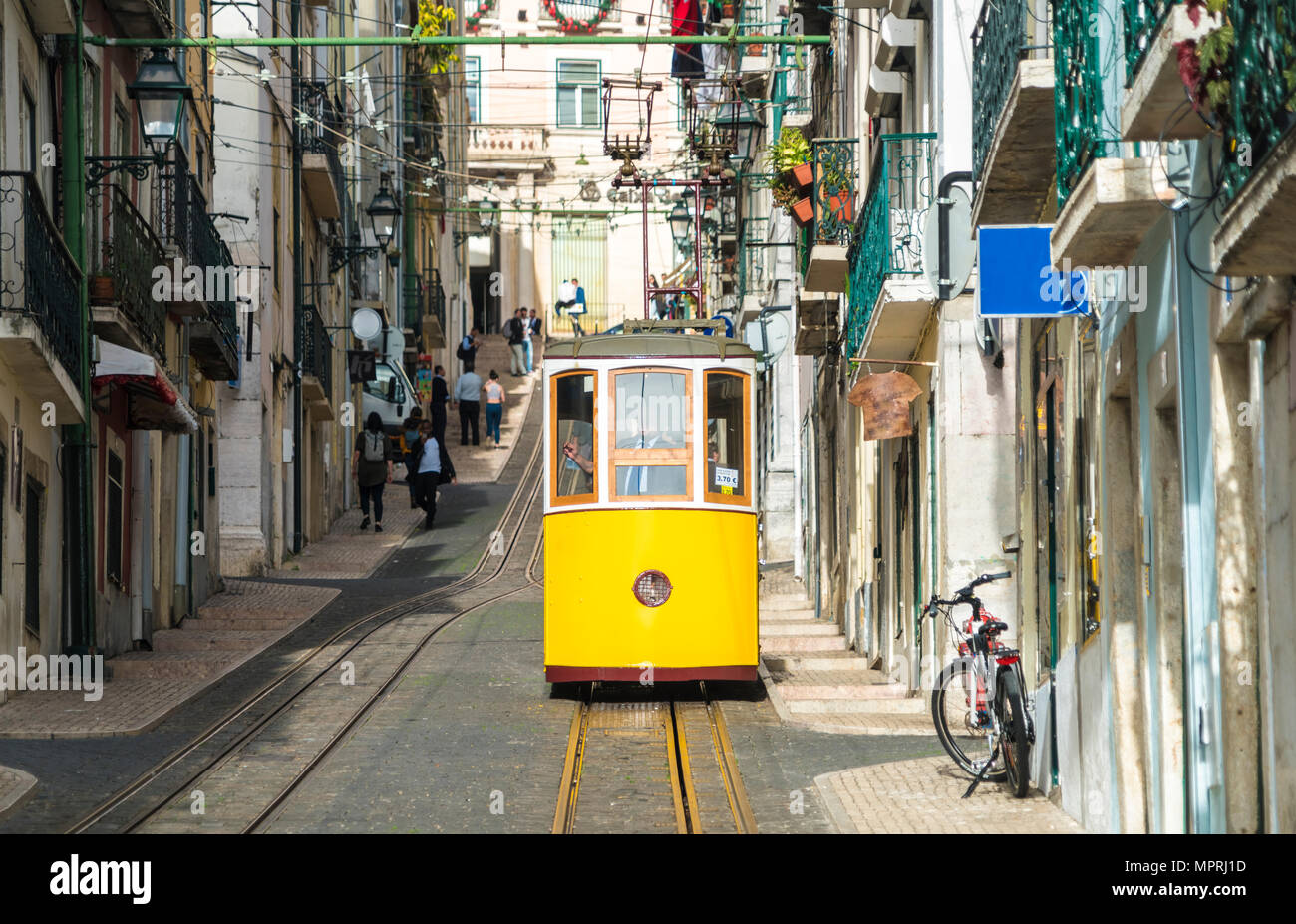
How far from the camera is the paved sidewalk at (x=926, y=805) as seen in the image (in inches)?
418

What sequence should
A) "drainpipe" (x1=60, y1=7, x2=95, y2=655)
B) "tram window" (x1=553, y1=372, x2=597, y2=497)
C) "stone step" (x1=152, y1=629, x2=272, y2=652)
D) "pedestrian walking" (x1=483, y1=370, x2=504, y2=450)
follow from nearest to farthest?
"tram window" (x1=553, y1=372, x2=597, y2=497) → "drainpipe" (x1=60, y1=7, x2=95, y2=655) → "stone step" (x1=152, y1=629, x2=272, y2=652) → "pedestrian walking" (x1=483, y1=370, x2=504, y2=450)

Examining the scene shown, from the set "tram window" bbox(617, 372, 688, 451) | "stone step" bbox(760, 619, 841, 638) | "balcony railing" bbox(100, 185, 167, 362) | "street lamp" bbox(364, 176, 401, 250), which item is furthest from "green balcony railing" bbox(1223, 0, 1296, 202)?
"street lamp" bbox(364, 176, 401, 250)

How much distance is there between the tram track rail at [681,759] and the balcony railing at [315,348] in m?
15.8

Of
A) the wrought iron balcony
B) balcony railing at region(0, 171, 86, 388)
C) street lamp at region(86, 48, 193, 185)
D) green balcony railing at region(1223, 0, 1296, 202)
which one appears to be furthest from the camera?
the wrought iron balcony

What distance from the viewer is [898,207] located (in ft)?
53.8

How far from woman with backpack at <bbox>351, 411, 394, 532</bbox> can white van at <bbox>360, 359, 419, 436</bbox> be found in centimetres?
756

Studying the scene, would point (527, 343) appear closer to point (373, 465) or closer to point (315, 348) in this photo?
point (315, 348)

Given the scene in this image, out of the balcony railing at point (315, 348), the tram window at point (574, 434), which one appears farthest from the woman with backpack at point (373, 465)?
the tram window at point (574, 434)

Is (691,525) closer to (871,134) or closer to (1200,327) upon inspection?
(871,134)

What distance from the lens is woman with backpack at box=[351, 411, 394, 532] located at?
105 ft

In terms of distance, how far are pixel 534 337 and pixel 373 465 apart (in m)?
27.7

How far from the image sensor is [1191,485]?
8.34 metres

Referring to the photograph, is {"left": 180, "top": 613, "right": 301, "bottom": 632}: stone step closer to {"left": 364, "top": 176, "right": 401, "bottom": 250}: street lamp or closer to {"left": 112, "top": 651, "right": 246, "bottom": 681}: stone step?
{"left": 112, "top": 651, "right": 246, "bottom": 681}: stone step

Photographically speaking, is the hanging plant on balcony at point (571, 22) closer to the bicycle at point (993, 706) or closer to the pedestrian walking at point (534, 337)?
the pedestrian walking at point (534, 337)
